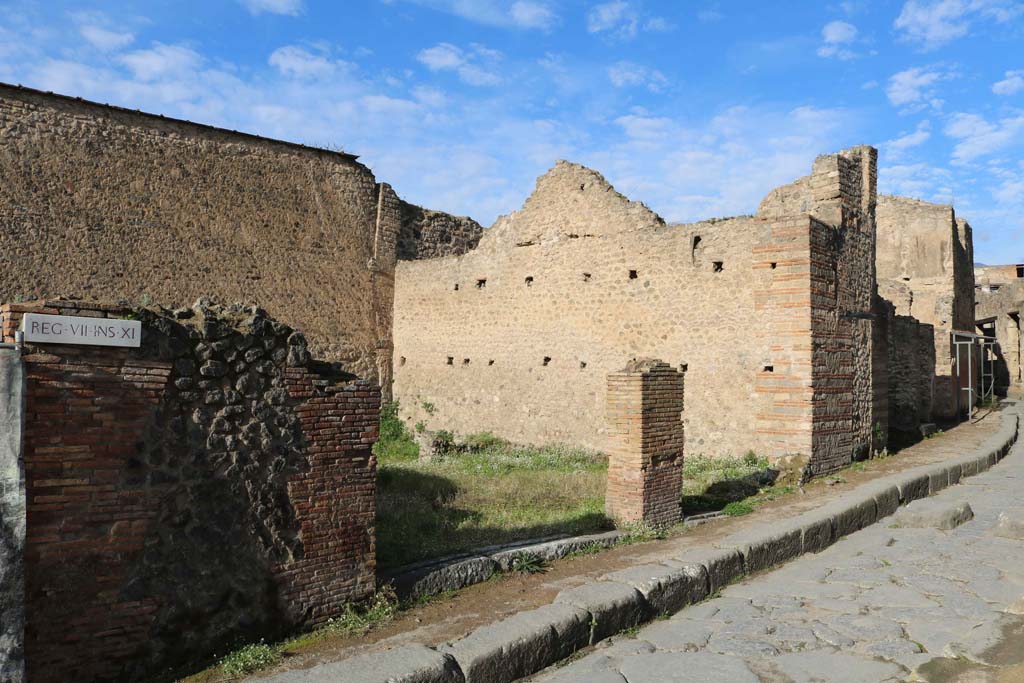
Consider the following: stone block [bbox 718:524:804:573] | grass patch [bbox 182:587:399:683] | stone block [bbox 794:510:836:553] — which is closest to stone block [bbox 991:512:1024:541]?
stone block [bbox 794:510:836:553]

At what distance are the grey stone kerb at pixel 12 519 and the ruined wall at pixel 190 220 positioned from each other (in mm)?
10134

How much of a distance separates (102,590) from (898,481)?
802 centimetres

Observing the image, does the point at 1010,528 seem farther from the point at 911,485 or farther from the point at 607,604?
the point at 607,604

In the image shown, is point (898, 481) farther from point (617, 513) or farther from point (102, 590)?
point (102, 590)

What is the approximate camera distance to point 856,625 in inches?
176

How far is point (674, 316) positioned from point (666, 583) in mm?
6553

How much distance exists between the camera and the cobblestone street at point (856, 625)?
381cm

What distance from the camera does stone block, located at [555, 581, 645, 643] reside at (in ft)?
14.4

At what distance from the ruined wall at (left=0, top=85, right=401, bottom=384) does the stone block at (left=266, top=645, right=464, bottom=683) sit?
425 inches

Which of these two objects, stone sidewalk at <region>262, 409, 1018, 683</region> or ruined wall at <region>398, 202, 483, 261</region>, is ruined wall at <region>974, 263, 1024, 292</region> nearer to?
ruined wall at <region>398, 202, 483, 261</region>

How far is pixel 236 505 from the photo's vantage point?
412 cm

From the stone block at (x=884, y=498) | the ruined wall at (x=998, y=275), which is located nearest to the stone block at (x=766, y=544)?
the stone block at (x=884, y=498)

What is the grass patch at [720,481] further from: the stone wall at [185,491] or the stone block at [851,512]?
the stone wall at [185,491]

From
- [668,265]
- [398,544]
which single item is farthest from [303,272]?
[398,544]
